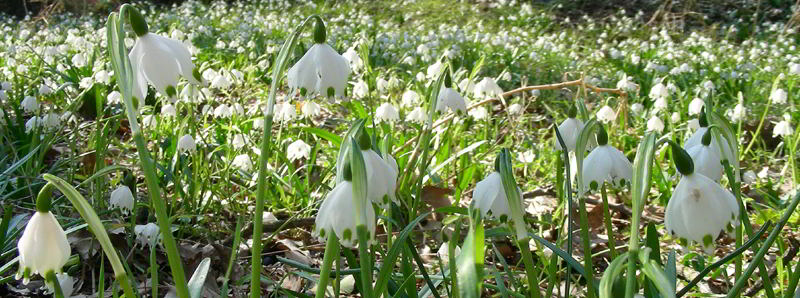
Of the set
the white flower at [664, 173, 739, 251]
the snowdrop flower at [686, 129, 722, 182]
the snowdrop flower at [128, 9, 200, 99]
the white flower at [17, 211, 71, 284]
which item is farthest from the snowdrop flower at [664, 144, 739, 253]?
the white flower at [17, 211, 71, 284]

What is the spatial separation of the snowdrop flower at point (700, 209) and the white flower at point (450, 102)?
1.11 m

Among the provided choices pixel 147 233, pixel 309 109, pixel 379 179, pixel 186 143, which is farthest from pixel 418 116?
pixel 379 179

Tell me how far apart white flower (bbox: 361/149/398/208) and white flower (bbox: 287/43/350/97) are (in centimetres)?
15

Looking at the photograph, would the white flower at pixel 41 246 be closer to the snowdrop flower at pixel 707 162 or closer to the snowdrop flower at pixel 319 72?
the snowdrop flower at pixel 319 72

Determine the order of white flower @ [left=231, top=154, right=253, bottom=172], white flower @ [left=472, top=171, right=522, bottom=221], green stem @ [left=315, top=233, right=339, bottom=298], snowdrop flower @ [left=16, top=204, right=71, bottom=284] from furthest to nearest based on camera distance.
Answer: white flower @ [left=231, top=154, right=253, bottom=172], white flower @ [left=472, top=171, right=522, bottom=221], green stem @ [left=315, top=233, right=339, bottom=298], snowdrop flower @ [left=16, top=204, right=71, bottom=284]

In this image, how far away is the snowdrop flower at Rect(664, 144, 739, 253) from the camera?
0.99 meters

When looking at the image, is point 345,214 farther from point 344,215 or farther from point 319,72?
point 319,72

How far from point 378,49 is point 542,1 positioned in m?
6.48

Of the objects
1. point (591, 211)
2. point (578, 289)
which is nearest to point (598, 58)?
point (591, 211)

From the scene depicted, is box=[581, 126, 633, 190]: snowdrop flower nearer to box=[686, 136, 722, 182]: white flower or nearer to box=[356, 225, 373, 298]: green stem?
box=[686, 136, 722, 182]: white flower

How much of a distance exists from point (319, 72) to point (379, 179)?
214 millimetres

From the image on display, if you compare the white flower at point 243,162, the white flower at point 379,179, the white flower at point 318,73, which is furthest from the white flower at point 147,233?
the white flower at point 379,179

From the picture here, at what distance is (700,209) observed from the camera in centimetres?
99

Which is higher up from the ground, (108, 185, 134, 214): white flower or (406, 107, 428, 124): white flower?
(108, 185, 134, 214): white flower
